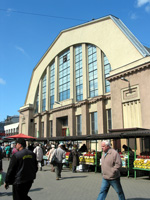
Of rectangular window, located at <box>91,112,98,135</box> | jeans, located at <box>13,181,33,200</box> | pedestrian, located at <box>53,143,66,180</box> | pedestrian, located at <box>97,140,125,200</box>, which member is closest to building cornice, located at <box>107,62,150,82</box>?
rectangular window, located at <box>91,112,98,135</box>

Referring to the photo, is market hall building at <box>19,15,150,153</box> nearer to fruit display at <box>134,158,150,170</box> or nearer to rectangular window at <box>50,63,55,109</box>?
rectangular window at <box>50,63,55,109</box>

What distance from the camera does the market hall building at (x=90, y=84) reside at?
68.9 ft

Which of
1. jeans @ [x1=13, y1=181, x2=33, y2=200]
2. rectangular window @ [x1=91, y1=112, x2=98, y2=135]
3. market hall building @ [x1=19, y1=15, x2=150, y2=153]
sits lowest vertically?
jeans @ [x1=13, y1=181, x2=33, y2=200]

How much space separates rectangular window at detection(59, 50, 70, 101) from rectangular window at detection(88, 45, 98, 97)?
480 cm

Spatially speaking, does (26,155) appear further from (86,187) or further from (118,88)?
(118,88)

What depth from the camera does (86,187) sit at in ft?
29.1

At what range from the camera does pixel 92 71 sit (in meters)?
28.9

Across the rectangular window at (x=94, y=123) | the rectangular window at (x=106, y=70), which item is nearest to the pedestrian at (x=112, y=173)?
the rectangular window at (x=106, y=70)

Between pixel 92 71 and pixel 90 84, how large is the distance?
1775 millimetres

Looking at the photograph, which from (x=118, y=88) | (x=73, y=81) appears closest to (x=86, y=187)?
(x=118, y=88)

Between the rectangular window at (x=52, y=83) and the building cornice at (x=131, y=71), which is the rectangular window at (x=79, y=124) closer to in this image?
the rectangular window at (x=52, y=83)

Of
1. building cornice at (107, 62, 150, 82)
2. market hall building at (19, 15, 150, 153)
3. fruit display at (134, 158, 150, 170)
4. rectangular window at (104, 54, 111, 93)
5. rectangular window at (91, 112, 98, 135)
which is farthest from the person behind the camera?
rectangular window at (91, 112, 98, 135)

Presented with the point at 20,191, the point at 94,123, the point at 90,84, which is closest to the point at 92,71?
the point at 90,84

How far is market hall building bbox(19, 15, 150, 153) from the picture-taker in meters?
21.0
